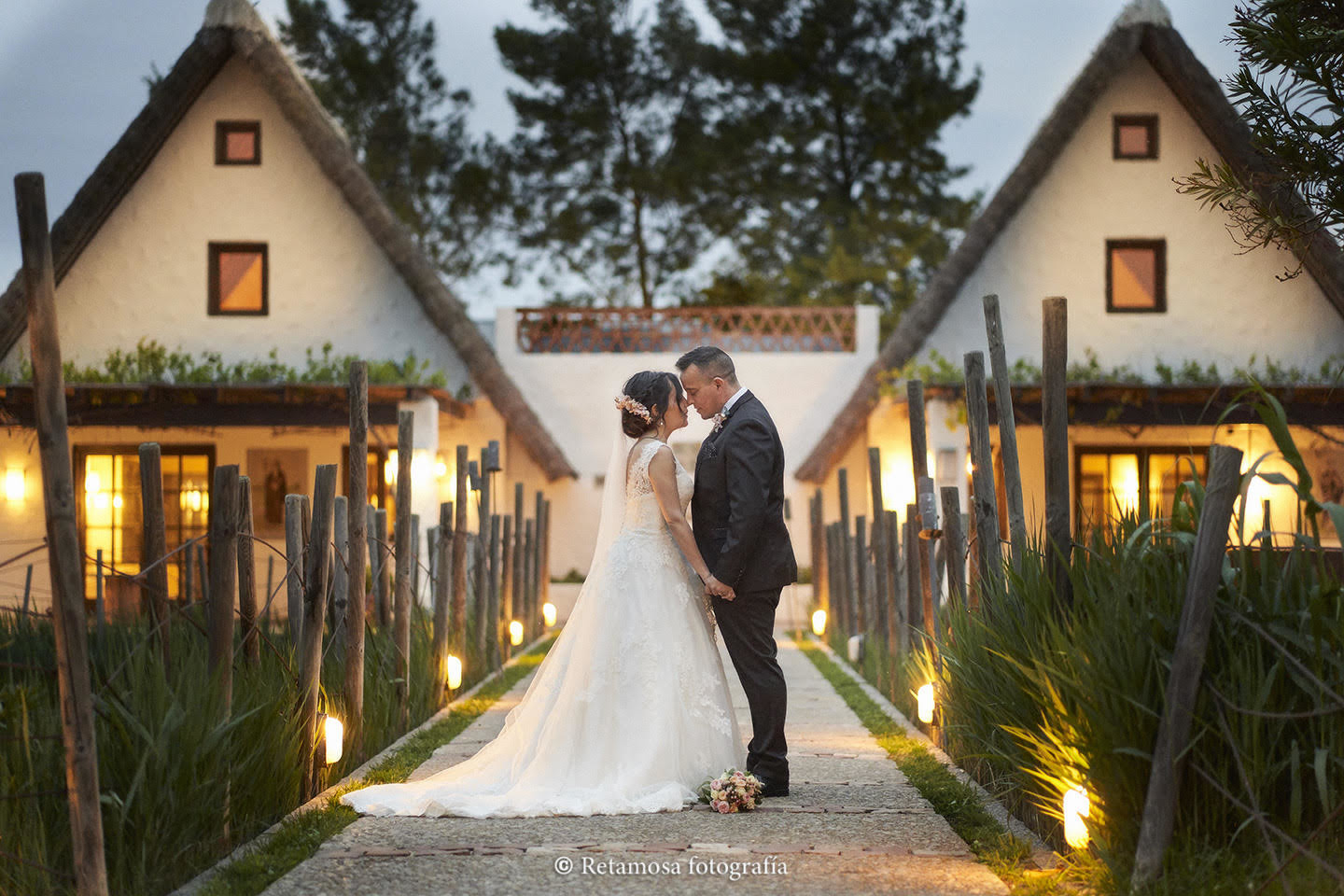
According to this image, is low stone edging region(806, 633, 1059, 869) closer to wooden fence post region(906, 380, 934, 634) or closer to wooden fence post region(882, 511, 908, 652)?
wooden fence post region(882, 511, 908, 652)

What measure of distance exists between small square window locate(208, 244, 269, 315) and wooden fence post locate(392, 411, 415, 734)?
7158 mm

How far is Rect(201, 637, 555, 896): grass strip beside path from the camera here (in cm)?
369

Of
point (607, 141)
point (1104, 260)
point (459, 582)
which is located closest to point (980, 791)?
point (459, 582)

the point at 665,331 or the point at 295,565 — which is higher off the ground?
the point at 665,331

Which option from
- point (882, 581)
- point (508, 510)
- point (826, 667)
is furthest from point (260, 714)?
point (508, 510)

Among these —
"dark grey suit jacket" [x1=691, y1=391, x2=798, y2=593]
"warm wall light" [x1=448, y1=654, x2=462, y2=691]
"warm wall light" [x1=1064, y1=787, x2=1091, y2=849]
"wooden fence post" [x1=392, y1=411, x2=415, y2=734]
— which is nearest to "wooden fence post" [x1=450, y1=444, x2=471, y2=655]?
"warm wall light" [x1=448, y1=654, x2=462, y2=691]

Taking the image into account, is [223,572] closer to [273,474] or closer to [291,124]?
[291,124]

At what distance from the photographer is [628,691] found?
5078 millimetres

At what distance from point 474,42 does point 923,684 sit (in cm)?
2338

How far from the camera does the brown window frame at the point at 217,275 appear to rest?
45.5 feet

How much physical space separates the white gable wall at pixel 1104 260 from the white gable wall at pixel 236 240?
5574 millimetres

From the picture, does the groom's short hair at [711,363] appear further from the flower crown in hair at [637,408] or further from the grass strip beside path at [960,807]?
the grass strip beside path at [960,807]

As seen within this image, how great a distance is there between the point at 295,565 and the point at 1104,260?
34.3ft

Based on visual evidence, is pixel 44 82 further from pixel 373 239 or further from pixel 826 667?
pixel 826 667
